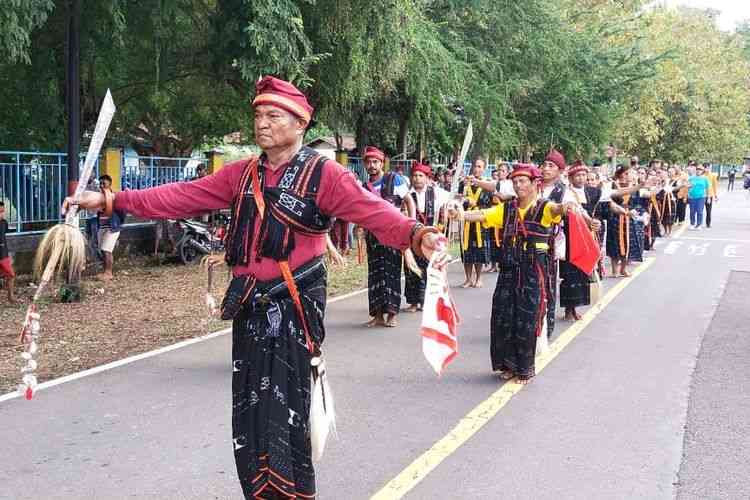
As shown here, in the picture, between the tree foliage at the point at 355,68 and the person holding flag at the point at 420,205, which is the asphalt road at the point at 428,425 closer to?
the person holding flag at the point at 420,205

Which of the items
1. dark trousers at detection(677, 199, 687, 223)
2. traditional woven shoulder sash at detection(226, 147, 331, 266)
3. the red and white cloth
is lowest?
dark trousers at detection(677, 199, 687, 223)

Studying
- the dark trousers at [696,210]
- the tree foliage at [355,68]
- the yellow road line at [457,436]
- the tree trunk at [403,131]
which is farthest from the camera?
the dark trousers at [696,210]

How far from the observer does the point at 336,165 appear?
12.7 feet

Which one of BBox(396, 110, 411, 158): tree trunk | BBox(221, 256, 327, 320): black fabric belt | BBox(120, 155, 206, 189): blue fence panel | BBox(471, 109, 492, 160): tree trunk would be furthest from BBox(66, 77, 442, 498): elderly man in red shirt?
BBox(471, 109, 492, 160): tree trunk

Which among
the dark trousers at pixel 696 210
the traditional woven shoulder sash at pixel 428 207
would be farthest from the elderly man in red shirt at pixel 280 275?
the dark trousers at pixel 696 210

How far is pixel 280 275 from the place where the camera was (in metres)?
3.75

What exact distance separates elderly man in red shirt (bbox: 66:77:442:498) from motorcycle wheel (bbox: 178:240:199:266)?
38.1 ft

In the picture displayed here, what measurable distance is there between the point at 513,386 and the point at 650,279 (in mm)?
7888

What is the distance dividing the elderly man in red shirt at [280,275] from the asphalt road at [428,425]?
106 centimetres

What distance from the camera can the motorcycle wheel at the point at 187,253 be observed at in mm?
15281

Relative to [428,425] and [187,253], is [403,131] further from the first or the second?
[428,425]

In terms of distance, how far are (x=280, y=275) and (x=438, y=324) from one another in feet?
2.25

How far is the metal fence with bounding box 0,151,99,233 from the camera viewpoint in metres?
13.0

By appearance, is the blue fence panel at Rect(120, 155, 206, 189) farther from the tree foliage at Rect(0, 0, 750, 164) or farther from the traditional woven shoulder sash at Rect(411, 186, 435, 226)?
the traditional woven shoulder sash at Rect(411, 186, 435, 226)
